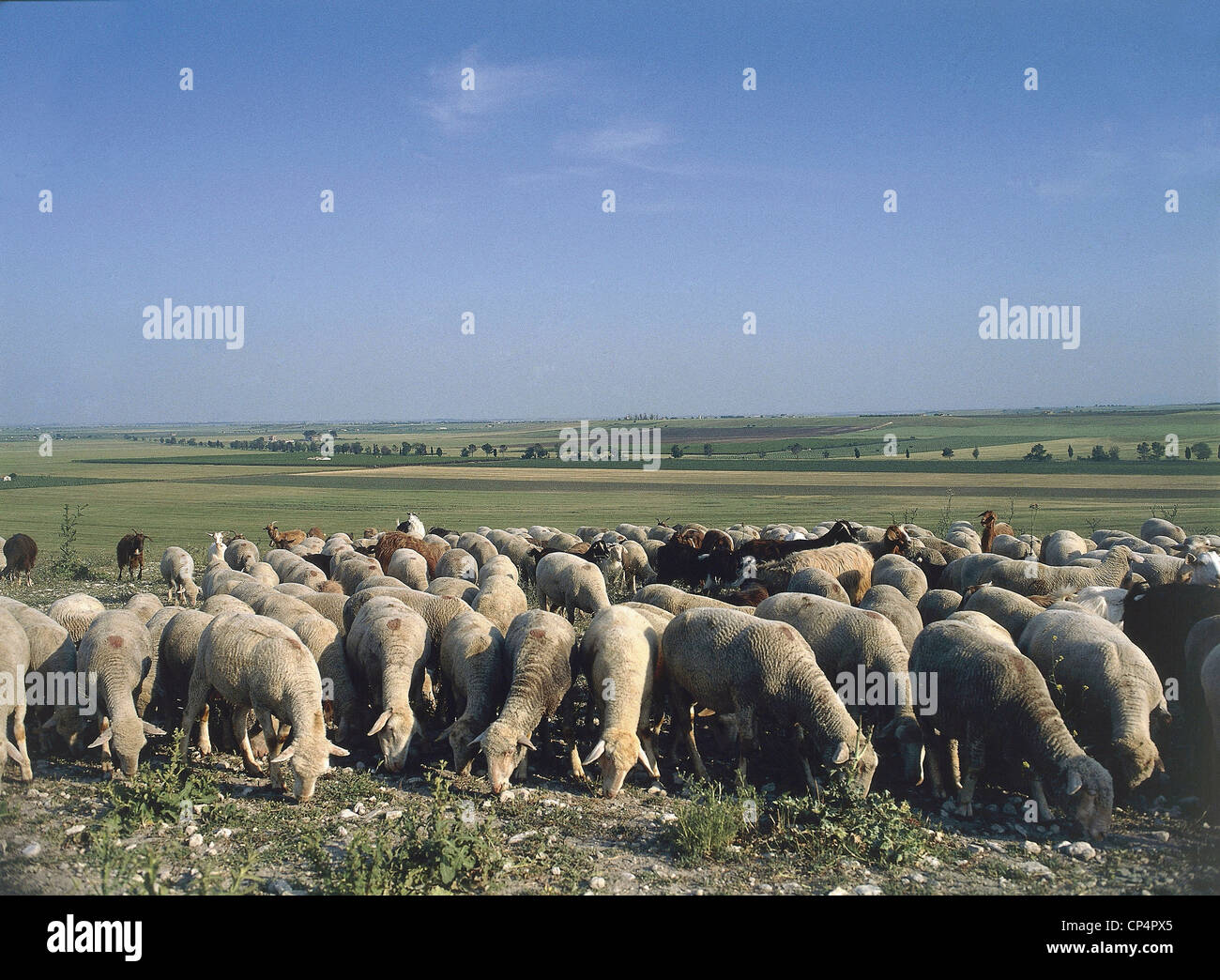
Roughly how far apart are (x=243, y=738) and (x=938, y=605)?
8.75 meters

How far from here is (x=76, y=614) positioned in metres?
10.0

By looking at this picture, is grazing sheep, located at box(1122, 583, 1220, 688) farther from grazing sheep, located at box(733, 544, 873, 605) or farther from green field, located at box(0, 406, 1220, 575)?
grazing sheep, located at box(733, 544, 873, 605)

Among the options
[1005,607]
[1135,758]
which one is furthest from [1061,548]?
[1135,758]

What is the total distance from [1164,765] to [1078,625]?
1517 mm

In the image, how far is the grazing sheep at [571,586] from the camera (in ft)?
46.9

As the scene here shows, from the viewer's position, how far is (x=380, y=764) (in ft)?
27.1

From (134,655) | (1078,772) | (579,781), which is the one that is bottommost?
(579,781)

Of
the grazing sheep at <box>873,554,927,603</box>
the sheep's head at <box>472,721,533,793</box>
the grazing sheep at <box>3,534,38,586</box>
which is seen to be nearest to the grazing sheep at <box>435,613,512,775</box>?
the sheep's head at <box>472,721,533,793</box>

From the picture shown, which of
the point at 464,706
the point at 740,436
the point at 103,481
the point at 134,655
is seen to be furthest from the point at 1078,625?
the point at 740,436

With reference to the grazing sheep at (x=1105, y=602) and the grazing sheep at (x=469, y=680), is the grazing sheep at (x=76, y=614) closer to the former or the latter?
the grazing sheep at (x=469, y=680)

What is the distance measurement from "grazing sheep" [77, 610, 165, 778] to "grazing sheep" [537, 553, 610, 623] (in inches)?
265

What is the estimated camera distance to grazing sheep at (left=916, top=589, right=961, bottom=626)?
1117 centimetres

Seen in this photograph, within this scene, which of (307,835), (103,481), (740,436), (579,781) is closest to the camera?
(307,835)

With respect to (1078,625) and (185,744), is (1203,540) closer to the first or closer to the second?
(1078,625)
